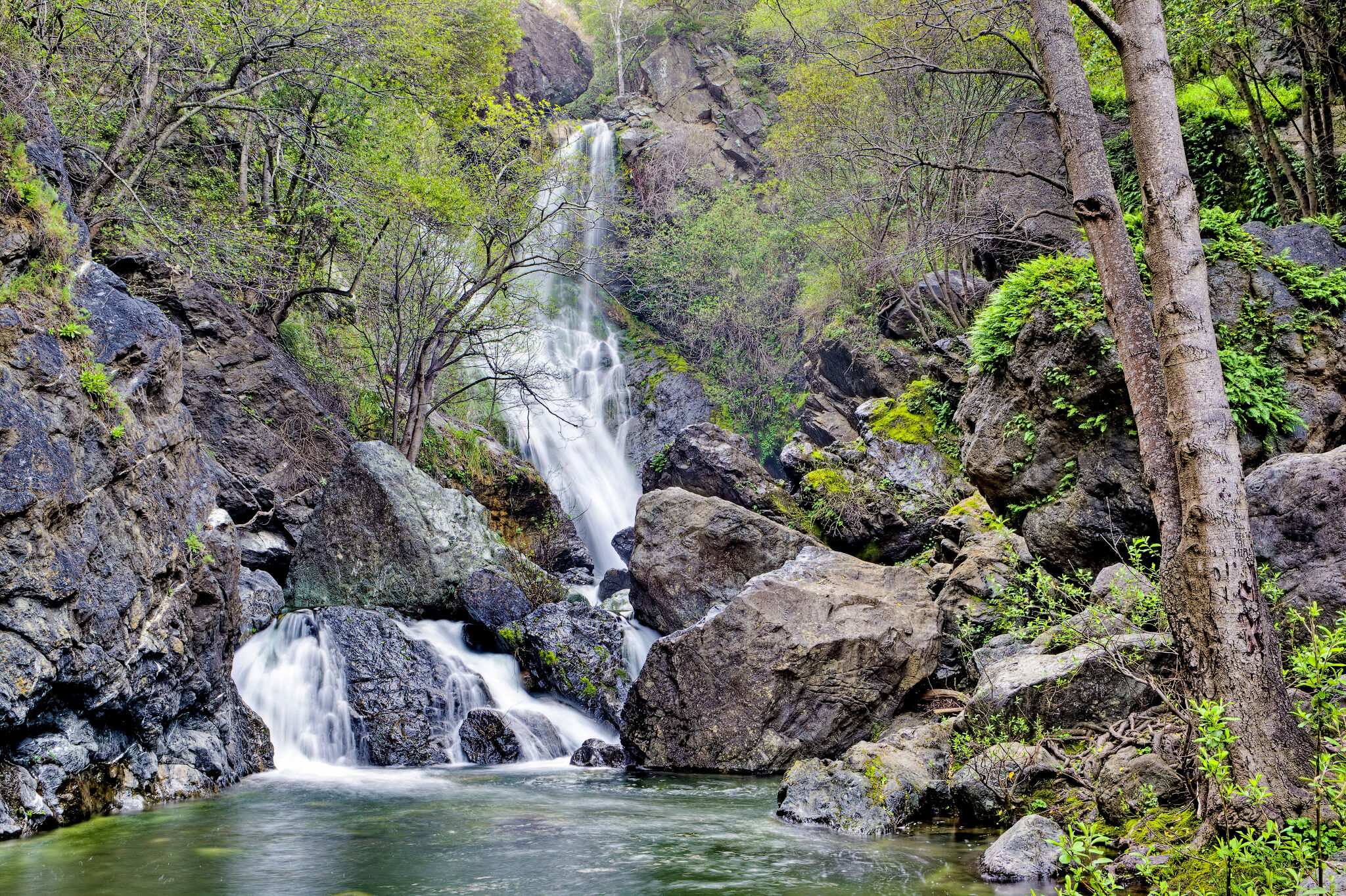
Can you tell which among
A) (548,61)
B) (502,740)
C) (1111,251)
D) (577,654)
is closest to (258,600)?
(502,740)

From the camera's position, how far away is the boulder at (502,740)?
36.7 ft

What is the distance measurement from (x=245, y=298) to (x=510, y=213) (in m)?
5.52

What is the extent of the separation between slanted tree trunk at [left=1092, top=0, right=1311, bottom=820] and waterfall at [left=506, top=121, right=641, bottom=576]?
44.0 ft

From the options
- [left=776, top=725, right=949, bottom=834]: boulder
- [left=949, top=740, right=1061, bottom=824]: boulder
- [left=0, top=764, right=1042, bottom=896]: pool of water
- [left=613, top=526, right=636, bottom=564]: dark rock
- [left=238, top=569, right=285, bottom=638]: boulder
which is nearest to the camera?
[left=0, top=764, right=1042, bottom=896]: pool of water

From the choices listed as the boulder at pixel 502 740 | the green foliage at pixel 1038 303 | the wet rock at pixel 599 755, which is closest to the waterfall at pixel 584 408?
the boulder at pixel 502 740

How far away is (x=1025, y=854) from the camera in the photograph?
5.60m

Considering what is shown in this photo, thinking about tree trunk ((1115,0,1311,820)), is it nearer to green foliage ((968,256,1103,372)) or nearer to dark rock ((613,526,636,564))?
green foliage ((968,256,1103,372))

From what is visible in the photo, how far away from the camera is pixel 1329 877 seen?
3420 millimetres

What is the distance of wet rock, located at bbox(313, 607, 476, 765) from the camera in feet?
36.3

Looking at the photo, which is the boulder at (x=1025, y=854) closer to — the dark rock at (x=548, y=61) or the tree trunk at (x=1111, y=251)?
the tree trunk at (x=1111, y=251)

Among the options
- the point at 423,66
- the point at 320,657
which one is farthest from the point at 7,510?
the point at 423,66

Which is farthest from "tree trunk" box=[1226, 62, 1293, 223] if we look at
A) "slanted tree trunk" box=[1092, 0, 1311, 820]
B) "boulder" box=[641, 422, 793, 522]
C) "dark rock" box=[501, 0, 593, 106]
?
"dark rock" box=[501, 0, 593, 106]

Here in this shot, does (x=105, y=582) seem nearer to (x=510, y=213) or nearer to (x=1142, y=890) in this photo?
(x=1142, y=890)

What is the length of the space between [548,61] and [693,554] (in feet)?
119
